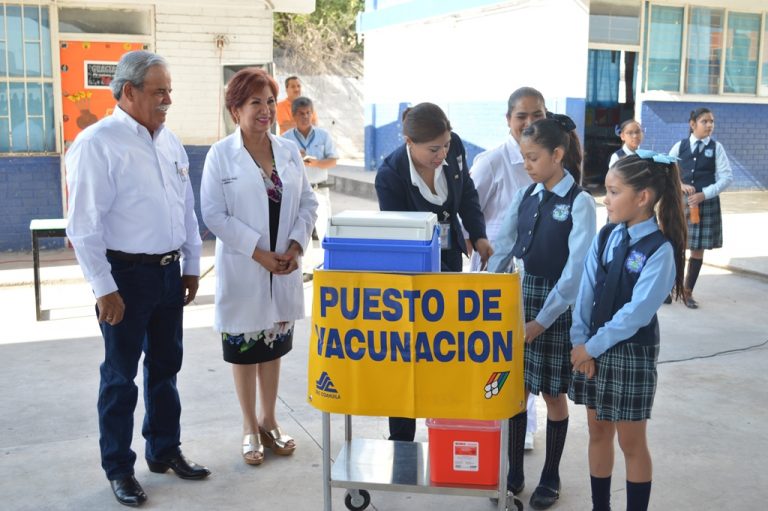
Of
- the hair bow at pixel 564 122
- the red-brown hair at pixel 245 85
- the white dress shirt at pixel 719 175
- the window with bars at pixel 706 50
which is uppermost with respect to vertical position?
the window with bars at pixel 706 50

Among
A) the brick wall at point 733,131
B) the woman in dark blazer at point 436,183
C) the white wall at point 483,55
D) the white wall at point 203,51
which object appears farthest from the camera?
the brick wall at point 733,131

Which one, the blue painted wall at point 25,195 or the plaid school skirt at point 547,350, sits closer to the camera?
the plaid school skirt at point 547,350

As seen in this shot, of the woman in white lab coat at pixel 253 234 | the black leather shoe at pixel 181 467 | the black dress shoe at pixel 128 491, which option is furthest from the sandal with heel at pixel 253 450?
the black dress shoe at pixel 128 491

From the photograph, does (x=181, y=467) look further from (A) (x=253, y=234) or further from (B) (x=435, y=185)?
(B) (x=435, y=185)

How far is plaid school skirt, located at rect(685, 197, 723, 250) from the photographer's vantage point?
7.12m

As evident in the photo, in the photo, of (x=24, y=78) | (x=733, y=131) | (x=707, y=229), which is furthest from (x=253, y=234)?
(x=733, y=131)

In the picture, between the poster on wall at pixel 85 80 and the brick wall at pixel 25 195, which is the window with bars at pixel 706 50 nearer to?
the poster on wall at pixel 85 80

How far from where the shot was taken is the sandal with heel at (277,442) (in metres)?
3.98

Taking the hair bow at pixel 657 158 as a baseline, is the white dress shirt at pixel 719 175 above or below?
below

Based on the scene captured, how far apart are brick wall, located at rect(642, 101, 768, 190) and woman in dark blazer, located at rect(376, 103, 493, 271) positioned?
10.8 m

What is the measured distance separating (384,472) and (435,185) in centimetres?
121

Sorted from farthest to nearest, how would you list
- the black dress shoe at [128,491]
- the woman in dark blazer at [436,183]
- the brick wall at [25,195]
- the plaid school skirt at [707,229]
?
the brick wall at [25,195] → the plaid school skirt at [707,229] → the black dress shoe at [128,491] → the woman in dark blazer at [436,183]

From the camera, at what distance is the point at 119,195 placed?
3.39 meters

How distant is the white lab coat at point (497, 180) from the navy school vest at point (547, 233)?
62cm
